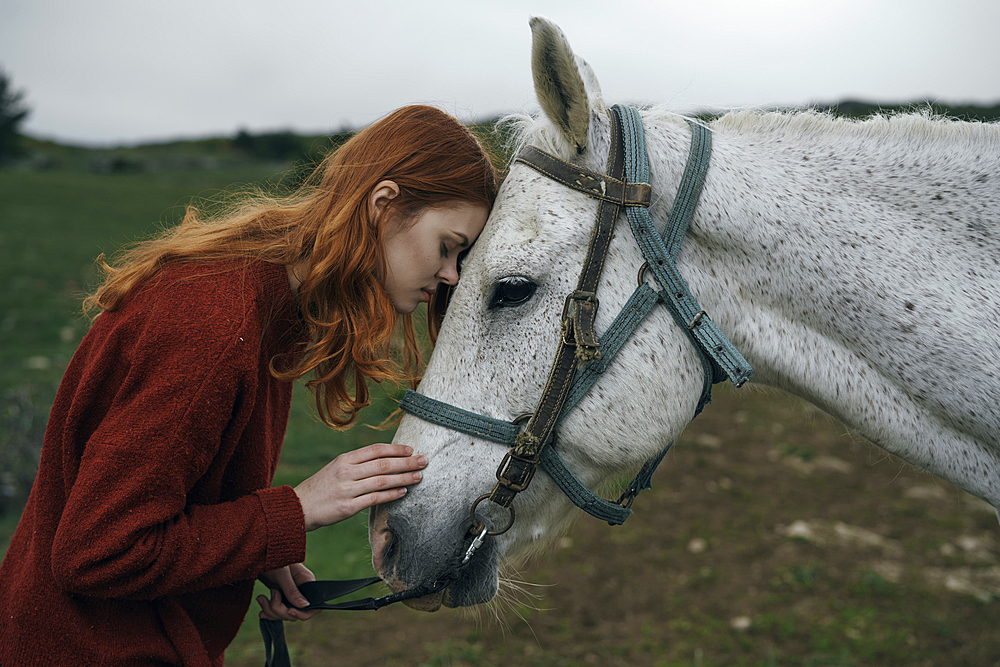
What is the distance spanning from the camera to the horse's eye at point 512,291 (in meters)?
1.70

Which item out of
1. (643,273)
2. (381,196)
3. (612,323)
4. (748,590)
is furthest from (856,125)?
(748,590)

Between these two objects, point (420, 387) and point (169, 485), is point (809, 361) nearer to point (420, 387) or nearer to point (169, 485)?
point (420, 387)

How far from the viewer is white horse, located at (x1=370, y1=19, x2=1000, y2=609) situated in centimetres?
163

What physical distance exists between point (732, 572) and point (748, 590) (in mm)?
215

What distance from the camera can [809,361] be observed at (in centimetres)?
173

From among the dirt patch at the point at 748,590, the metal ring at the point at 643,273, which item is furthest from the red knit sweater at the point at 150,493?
the dirt patch at the point at 748,590

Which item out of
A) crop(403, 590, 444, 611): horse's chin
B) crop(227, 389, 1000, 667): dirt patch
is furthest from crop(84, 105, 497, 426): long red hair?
crop(227, 389, 1000, 667): dirt patch

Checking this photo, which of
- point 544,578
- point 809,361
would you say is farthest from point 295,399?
point 809,361

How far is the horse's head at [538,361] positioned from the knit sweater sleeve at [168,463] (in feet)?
1.18

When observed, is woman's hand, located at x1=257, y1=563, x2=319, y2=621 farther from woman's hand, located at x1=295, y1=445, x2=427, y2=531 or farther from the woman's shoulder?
the woman's shoulder

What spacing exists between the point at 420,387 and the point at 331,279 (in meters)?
0.40

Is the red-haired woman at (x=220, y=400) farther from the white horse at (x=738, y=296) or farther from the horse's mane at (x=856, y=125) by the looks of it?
the horse's mane at (x=856, y=125)

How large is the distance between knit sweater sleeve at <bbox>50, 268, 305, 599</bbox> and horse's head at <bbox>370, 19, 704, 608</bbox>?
0.36 meters

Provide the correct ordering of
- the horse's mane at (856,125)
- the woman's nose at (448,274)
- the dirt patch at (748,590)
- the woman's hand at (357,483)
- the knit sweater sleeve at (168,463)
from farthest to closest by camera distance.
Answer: the dirt patch at (748,590)
the woman's nose at (448,274)
the horse's mane at (856,125)
the woman's hand at (357,483)
the knit sweater sleeve at (168,463)
